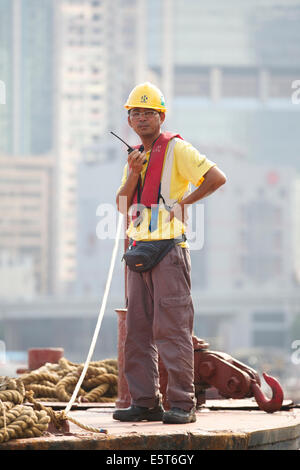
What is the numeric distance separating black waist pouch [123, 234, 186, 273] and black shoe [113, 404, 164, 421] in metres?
0.83

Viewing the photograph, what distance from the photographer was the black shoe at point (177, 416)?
→ 524 cm

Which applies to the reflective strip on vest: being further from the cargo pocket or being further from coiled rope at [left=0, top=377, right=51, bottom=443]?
coiled rope at [left=0, top=377, right=51, bottom=443]

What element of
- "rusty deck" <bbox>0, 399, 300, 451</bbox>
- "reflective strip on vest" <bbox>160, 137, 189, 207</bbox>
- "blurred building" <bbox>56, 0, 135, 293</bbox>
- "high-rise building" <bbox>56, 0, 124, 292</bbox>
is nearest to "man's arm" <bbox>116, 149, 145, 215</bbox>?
"reflective strip on vest" <bbox>160, 137, 189, 207</bbox>

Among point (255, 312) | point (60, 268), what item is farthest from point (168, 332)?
point (60, 268)

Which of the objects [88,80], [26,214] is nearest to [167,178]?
[26,214]

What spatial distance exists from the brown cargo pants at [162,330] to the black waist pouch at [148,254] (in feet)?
0.11

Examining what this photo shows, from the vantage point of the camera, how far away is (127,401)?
633 cm

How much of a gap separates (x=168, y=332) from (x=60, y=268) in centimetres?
16080

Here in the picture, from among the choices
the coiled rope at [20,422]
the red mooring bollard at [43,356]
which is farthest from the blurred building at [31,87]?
the coiled rope at [20,422]

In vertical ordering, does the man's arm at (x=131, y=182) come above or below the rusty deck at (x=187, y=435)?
above

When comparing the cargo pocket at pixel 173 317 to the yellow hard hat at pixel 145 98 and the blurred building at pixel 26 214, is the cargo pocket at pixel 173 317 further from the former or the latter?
the blurred building at pixel 26 214

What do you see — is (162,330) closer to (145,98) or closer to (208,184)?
(208,184)

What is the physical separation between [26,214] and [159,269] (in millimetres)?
155691
